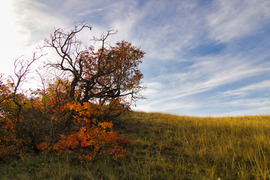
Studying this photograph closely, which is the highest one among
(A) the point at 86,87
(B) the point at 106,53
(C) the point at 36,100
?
(B) the point at 106,53

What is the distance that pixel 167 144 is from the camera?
925 centimetres

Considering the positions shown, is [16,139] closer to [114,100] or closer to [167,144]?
[114,100]

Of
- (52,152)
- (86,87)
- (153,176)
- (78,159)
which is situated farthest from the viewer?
(86,87)

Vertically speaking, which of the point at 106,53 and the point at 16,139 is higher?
the point at 106,53

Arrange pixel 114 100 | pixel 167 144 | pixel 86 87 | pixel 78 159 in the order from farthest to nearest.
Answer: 1. pixel 114 100
2. pixel 86 87
3. pixel 167 144
4. pixel 78 159

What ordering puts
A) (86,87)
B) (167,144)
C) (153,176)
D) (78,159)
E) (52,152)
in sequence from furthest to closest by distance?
(86,87) < (167,144) < (52,152) < (78,159) < (153,176)

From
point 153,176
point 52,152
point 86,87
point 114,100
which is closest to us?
point 153,176

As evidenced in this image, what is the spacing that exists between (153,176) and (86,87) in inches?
323

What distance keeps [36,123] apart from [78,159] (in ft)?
11.6

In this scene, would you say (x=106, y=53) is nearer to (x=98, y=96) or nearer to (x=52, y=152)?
(x=98, y=96)

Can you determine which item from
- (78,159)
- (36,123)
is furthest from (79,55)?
(78,159)

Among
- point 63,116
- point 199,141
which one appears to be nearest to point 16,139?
point 63,116

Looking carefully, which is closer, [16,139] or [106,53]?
[16,139]

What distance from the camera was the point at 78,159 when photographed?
7.36 meters
